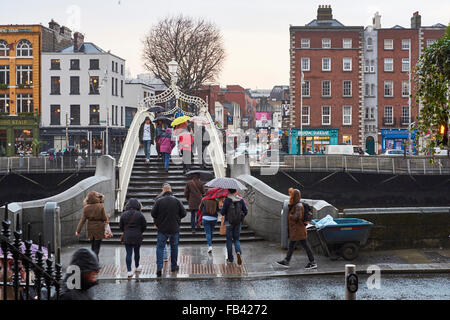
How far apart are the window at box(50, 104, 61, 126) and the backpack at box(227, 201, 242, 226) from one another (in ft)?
179

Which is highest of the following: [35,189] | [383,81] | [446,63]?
[383,81]

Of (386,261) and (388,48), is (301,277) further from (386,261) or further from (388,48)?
(388,48)

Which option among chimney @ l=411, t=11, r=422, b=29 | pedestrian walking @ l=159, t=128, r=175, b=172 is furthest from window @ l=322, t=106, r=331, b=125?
pedestrian walking @ l=159, t=128, r=175, b=172

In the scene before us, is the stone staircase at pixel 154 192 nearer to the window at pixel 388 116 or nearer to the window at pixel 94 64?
the window at pixel 94 64

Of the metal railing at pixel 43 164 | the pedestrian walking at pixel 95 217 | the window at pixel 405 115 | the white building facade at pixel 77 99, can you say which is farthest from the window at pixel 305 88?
the pedestrian walking at pixel 95 217

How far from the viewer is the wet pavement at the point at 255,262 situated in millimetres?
11836

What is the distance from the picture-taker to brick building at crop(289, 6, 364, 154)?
62031 mm

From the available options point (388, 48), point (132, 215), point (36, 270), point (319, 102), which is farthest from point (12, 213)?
point (388, 48)

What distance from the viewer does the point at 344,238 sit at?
505 inches

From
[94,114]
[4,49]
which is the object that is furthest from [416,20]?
[4,49]

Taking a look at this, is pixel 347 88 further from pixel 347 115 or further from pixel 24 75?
pixel 24 75

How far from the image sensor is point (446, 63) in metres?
8.99

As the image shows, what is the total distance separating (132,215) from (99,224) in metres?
1.12

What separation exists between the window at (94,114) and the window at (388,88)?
3155 cm
